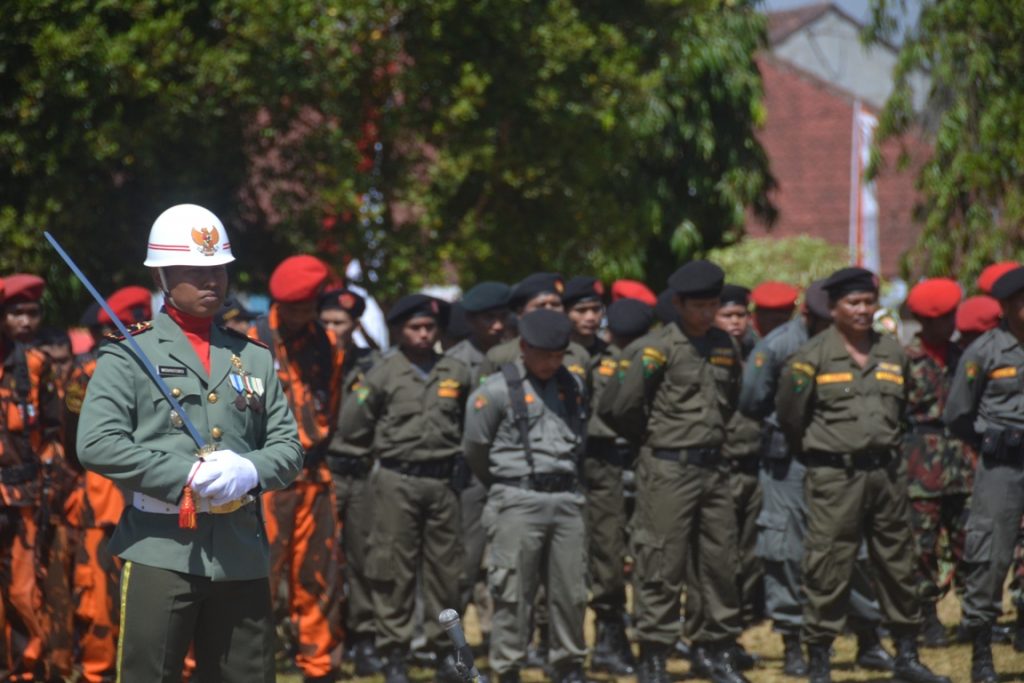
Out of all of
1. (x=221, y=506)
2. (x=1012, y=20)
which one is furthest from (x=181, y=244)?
(x=1012, y=20)

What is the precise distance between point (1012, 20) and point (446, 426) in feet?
29.2

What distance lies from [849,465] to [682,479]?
978mm

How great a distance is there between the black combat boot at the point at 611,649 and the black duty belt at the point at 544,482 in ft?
5.91

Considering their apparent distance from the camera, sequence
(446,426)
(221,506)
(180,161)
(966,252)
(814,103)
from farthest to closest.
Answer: (814,103)
(966,252)
(180,161)
(446,426)
(221,506)

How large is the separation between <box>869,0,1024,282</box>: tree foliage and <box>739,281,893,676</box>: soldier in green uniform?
6553 mm

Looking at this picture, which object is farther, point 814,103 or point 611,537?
point 814,103

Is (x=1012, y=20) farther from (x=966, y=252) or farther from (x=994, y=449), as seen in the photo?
(x=994, y=449)

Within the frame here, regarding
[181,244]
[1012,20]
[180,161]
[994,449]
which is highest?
[1012,20]

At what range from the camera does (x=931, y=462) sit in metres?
10.0

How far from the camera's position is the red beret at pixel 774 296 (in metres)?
11.2

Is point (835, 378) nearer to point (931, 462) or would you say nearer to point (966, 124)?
point (931, 462)

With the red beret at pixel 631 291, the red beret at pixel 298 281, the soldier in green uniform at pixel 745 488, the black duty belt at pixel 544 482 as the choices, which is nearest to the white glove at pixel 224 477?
the red beret at pixel 298 281

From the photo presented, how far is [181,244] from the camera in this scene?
5582 millimetres

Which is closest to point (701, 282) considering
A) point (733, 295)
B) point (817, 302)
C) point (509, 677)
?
point (817, 302)
